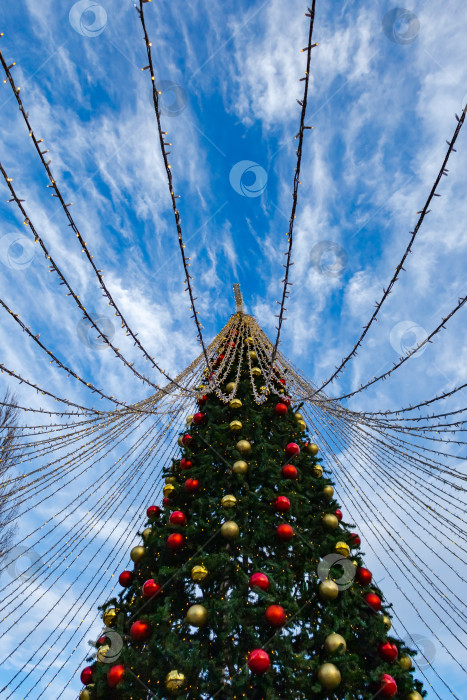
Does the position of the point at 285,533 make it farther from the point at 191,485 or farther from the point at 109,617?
the point at 109,617

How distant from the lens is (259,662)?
220cm

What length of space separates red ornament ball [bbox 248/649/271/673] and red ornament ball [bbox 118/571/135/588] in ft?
4.80

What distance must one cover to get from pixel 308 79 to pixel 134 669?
373 centimetres

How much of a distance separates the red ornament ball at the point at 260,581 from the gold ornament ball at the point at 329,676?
0.55m

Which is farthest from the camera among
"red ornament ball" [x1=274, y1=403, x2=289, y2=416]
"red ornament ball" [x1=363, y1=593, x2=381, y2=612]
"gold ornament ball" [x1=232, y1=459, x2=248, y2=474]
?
"red ornament ball" [x1=274, y1=403, x2=289, y2=416]

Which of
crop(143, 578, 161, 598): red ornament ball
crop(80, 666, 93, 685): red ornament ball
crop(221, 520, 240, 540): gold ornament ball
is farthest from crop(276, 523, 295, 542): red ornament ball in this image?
crop(80, 666, 93, 685): red ornament ball

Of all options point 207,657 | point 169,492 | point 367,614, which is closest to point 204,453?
point 169,492

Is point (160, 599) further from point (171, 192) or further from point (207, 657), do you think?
point (171, 192)

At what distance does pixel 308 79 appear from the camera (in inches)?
69.6

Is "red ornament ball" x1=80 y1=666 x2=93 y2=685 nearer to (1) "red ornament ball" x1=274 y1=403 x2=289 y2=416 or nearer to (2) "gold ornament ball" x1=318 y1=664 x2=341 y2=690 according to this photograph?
(2) "gold ornament ball" x1=318 y1=664 x2=341 y2=690

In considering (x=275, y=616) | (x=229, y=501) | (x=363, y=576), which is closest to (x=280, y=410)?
(x=229, y=501)

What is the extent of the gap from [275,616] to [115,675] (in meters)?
1.11

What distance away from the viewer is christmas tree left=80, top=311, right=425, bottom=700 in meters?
2.34

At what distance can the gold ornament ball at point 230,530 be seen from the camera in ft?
9.50
